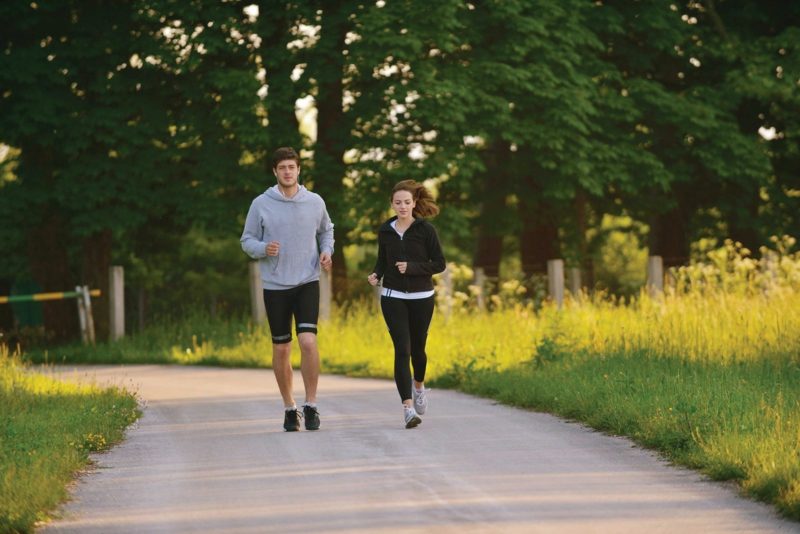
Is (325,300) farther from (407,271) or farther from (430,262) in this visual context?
(407,271)

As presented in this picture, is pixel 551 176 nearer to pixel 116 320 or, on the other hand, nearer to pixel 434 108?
pixel 434 108

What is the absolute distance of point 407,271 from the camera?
37.8 ft

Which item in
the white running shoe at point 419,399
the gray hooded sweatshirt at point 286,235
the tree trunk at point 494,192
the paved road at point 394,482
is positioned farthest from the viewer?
the tree trunk at point 494,192

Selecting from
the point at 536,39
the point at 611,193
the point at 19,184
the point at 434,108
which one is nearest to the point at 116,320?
the point at 19,184

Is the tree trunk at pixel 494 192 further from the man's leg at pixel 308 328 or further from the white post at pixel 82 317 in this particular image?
the man's leg at pixel 308 328

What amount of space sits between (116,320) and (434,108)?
7.27 metres

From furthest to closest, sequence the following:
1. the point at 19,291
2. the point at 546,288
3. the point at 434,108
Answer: the point at 19,291, the point at 546,288, the point at 434,108

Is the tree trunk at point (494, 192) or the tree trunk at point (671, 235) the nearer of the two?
the tree trunk at point (494, 192)

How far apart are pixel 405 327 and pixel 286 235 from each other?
1.24m

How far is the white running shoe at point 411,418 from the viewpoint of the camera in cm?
1139

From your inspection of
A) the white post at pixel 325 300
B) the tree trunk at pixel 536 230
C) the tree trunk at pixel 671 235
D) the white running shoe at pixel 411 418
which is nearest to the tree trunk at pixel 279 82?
the white post at pixel 325 300

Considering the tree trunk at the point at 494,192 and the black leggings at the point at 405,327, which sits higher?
the tree trunk at the point at 494,192

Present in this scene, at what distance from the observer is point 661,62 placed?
31297 millimetres

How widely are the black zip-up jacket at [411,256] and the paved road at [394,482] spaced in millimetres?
1171
